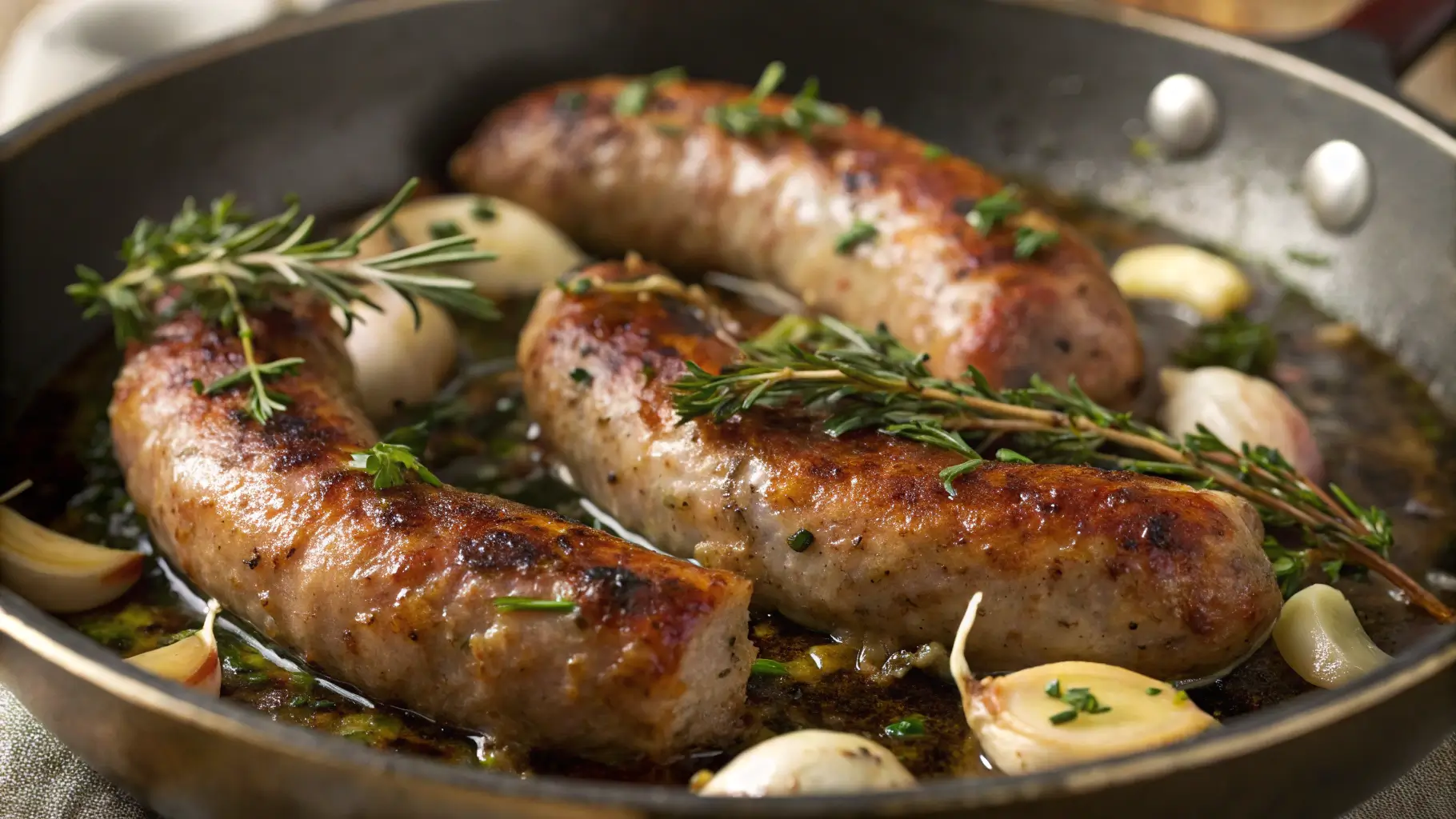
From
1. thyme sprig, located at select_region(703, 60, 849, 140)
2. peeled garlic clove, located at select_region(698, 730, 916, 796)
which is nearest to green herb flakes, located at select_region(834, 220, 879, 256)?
thyme sprig, located at select_region(703, 60, 849, 140)

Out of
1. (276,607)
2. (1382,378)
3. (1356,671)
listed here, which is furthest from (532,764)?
(1382,378)

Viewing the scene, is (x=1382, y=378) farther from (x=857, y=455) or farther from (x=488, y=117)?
(x=488, y=117)

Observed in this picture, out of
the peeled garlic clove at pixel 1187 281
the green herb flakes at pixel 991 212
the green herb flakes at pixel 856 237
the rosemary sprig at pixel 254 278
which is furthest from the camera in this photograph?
the peeled garlic clove at pixel 1187 281

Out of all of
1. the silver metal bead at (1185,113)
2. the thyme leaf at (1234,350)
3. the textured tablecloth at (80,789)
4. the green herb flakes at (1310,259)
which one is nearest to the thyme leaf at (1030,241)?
the thyme leaf at (1234,350)

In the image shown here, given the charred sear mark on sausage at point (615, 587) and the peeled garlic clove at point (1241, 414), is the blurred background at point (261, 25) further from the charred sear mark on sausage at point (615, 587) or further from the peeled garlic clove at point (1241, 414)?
the charred sear mark on sausage at point (615, 587)

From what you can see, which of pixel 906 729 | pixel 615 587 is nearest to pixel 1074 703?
pixel 906 729

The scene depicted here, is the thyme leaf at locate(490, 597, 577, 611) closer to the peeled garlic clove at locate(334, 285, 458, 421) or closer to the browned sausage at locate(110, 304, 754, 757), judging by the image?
the browned sausage at locate(110, 304, 754, 757)
